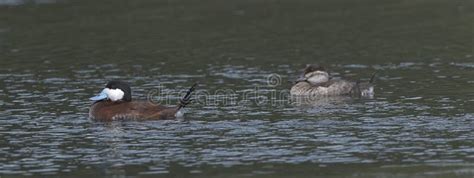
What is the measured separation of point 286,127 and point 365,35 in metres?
11.1

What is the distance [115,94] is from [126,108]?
24.3 inches

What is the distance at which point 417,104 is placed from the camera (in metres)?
18.5

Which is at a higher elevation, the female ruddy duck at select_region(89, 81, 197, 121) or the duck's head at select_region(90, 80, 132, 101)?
the duck's head at select_region(90, 80, 132, 101)

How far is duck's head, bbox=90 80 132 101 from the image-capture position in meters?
18.8

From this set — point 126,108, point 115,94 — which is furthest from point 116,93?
point 126,108

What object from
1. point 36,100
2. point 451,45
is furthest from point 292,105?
point 451,45

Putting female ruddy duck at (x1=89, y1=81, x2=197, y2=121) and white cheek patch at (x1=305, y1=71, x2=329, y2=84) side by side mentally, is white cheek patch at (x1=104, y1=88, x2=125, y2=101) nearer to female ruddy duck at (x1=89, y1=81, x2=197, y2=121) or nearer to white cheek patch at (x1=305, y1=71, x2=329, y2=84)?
female ruddy duck at (x1=89, y1=81, x2=197, y2=121)

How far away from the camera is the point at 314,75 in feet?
69.4

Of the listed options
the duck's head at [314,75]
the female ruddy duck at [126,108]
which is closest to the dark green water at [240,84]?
the female ruddy duck at [126,108]

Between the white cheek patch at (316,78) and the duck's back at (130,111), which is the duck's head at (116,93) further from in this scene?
the white cheek patch at (316,78)

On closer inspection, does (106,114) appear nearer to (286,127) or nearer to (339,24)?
(286,127)

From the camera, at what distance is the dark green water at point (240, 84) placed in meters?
14.5

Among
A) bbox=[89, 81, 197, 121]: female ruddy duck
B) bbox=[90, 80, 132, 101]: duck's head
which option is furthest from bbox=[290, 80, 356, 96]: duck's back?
bbox=[90, 80, 132, 101]: duck's head

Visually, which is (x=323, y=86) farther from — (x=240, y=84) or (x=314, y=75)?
(x=240, y=84)
